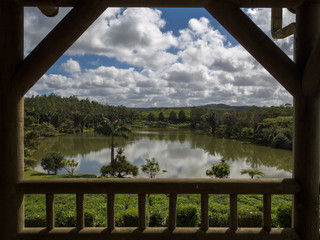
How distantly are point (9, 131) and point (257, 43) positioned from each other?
2035mm

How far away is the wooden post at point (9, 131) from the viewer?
5.66ft

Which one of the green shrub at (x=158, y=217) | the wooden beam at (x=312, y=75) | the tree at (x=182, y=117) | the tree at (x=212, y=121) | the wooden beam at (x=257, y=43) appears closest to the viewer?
the wooden beam at (x=312, y=75)

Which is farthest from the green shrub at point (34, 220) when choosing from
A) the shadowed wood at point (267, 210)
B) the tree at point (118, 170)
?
the tree at point (118, 170)

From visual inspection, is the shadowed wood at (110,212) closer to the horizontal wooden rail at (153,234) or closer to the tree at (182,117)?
the horizontal wooden rail at (153,234)

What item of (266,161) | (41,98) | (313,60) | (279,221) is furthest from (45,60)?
(41,98)

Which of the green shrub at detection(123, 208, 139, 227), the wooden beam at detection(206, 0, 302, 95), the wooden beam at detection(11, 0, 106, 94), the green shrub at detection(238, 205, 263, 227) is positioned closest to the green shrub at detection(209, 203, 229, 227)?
the green shrub at detection(238, 205, 263, 227)

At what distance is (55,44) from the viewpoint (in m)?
1.72

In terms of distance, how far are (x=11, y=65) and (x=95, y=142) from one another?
32.3 m

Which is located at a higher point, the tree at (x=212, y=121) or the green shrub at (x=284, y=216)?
the tree at (x=212, y=121)

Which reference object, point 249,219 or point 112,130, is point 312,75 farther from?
point 112,130

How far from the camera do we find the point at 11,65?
5.74ft

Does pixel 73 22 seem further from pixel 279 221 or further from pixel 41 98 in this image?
pixel 41 98

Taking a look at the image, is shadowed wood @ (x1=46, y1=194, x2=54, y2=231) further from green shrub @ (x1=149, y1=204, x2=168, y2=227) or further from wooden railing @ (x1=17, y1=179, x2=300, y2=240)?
green shrub @ (x1=149, y1=204, x2=168, y2=227)

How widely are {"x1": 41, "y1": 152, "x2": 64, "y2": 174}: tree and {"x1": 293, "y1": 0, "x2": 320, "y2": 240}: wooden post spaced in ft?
63.4
